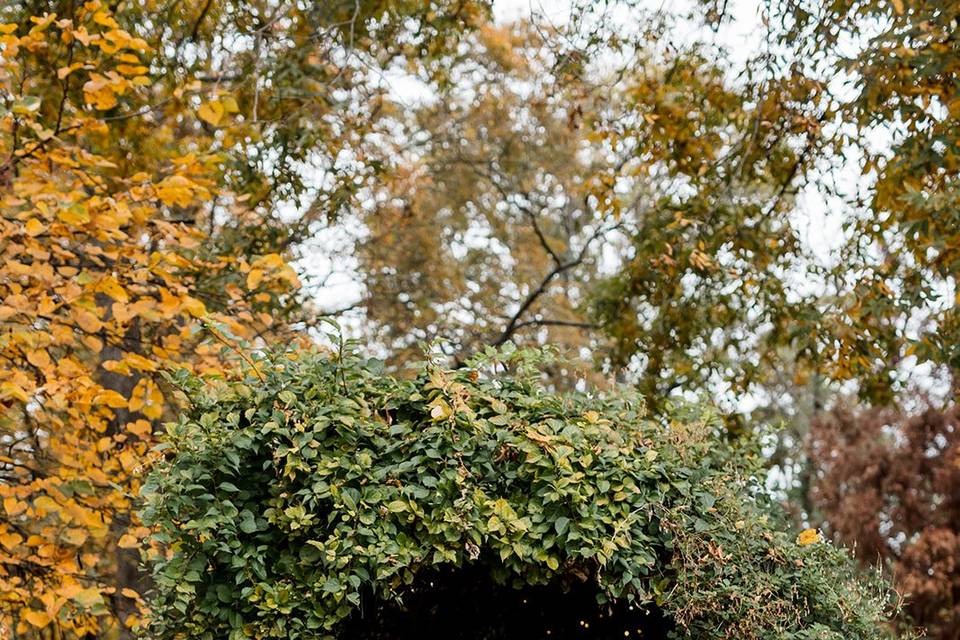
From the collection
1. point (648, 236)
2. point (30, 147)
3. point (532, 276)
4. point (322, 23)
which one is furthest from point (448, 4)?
point (532, 276)

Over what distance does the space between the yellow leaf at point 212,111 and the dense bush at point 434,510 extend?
1.83 metres

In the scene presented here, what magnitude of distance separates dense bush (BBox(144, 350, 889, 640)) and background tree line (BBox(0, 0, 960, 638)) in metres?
0.36

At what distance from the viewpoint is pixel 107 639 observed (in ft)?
29.5

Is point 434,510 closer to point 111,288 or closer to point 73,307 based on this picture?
point 111,288

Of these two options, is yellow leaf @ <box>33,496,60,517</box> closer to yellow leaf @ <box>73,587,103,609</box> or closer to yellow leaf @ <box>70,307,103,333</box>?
yellow leaf @ <box>73,587,103,609</box>

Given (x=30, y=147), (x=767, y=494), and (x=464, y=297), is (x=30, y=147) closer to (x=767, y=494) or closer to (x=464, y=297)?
(x=767, y=494)

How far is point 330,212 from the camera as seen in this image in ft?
26.6

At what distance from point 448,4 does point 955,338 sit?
4.72m

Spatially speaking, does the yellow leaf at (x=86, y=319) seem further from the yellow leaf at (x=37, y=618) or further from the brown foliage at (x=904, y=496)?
the brown foliage at (x=904, y=496)

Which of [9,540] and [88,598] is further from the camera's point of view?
[9,540]

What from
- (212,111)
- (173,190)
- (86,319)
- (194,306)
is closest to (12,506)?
(86,319)

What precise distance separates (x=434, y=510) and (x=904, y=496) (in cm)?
1205

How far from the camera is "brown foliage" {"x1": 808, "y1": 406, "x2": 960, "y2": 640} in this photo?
43.7 ft

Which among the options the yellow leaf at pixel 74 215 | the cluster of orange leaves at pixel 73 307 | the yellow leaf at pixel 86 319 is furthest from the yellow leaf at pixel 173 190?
the yellow leaf at pixel 86 319
